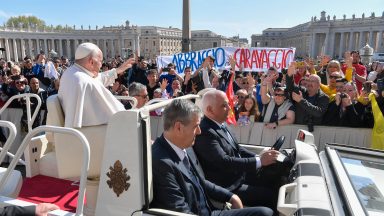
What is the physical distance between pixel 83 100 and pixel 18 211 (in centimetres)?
113

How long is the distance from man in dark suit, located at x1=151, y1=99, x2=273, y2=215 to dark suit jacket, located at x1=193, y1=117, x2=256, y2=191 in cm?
60

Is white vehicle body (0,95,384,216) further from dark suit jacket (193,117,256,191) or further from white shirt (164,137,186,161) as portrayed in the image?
dark suit jacket (193,117,256,191)

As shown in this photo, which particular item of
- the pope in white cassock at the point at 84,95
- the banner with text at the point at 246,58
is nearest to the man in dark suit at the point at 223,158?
the pope in white cassock at the point at 84,95

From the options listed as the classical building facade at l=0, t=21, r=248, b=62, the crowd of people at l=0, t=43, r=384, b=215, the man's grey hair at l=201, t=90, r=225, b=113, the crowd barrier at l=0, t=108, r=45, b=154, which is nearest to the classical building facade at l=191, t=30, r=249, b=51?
the classical building facade at l=0, t=21, r=248, b=62

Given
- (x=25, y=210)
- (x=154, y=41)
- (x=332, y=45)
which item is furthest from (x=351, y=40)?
(x=25, y=210)

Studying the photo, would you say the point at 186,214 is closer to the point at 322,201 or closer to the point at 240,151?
the point at 322,201

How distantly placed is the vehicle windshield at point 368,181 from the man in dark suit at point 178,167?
0.78 metres

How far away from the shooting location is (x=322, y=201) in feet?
7.27

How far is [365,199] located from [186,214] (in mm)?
1230

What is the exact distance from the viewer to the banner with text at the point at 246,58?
34.0 feet

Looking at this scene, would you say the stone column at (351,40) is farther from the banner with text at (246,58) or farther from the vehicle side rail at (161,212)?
the vehicle side rail at (161,212)

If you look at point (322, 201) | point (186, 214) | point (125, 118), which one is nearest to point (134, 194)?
point (186, 214)

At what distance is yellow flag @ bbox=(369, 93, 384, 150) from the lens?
5383 millimetres

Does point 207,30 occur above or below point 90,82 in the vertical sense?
above
